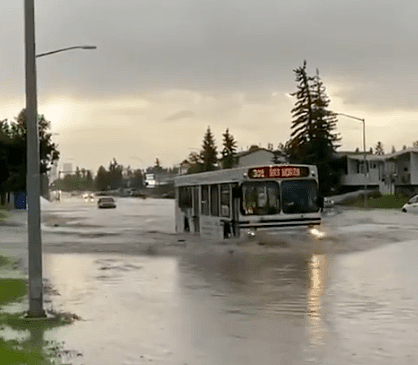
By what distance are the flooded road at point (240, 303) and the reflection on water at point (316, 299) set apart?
0.06 ft

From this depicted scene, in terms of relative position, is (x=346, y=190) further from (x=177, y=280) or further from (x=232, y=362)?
(x=232, y=362)

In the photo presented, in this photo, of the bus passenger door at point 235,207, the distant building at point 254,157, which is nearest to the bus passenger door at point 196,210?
the bus passenger door at point 235,207

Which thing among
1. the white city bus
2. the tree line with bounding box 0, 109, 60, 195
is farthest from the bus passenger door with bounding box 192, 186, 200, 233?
the tree line with bounding box 0, 109, 60, 195

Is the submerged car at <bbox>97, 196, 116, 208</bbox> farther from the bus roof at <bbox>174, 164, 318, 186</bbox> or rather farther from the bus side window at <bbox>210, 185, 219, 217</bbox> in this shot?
the bus side window at <bbox>210, 185, 219, 217</bbox>

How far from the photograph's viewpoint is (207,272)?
65.4 feet

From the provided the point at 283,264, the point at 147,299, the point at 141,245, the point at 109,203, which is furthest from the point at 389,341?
the point at 109,203

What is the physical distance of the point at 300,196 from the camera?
86.3 ft

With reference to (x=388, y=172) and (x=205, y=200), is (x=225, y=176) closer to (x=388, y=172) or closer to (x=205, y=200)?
(x=205, y=200)

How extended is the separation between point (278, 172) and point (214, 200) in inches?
125

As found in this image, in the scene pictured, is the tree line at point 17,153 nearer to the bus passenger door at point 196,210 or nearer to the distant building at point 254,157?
the bus passenger door at point 196,210

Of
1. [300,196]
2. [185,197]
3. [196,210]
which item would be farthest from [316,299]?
[185,197]

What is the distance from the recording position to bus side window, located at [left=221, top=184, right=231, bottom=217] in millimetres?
26672

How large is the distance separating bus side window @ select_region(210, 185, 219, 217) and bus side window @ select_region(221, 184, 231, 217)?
690mm

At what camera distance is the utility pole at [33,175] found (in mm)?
12266
